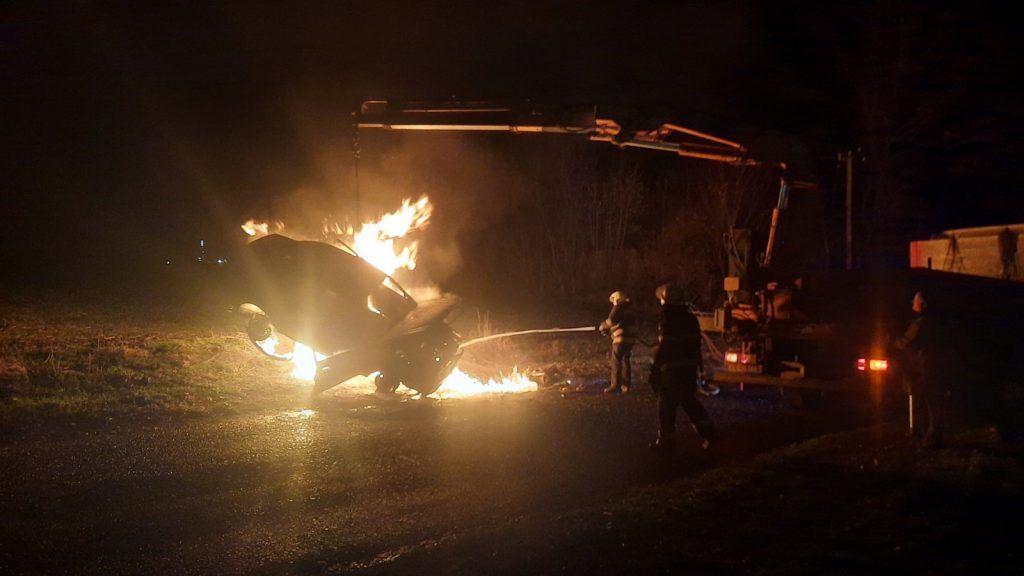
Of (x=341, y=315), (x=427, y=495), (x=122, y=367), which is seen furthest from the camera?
(x=122, y=367)

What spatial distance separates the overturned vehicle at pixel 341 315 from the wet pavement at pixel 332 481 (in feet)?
2.27

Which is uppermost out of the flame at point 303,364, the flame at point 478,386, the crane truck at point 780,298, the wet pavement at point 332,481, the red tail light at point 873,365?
the crane truck at point 780,298

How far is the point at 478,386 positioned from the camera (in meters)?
13.3

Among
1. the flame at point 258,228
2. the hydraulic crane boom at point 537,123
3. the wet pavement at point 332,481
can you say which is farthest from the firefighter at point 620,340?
the flame at point 258,228

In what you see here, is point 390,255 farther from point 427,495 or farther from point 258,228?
point 427,495

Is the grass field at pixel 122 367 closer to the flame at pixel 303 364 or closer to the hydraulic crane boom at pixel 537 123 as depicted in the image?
the flame at pixel 303 364

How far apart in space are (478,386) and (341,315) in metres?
2.59

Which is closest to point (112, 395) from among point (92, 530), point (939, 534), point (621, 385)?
point (92, 530)

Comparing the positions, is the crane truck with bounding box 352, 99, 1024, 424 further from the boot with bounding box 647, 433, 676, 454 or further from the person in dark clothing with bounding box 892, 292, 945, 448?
the boot with bounding box 647, 433, 676, 454

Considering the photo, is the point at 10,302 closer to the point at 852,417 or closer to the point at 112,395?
the point at 112,395

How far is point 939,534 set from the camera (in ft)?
18.3

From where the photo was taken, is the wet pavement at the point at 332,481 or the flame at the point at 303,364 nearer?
the wet pavement at the point at 332,481

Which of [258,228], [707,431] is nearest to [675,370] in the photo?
[707,431]

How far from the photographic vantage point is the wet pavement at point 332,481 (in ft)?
18.5
